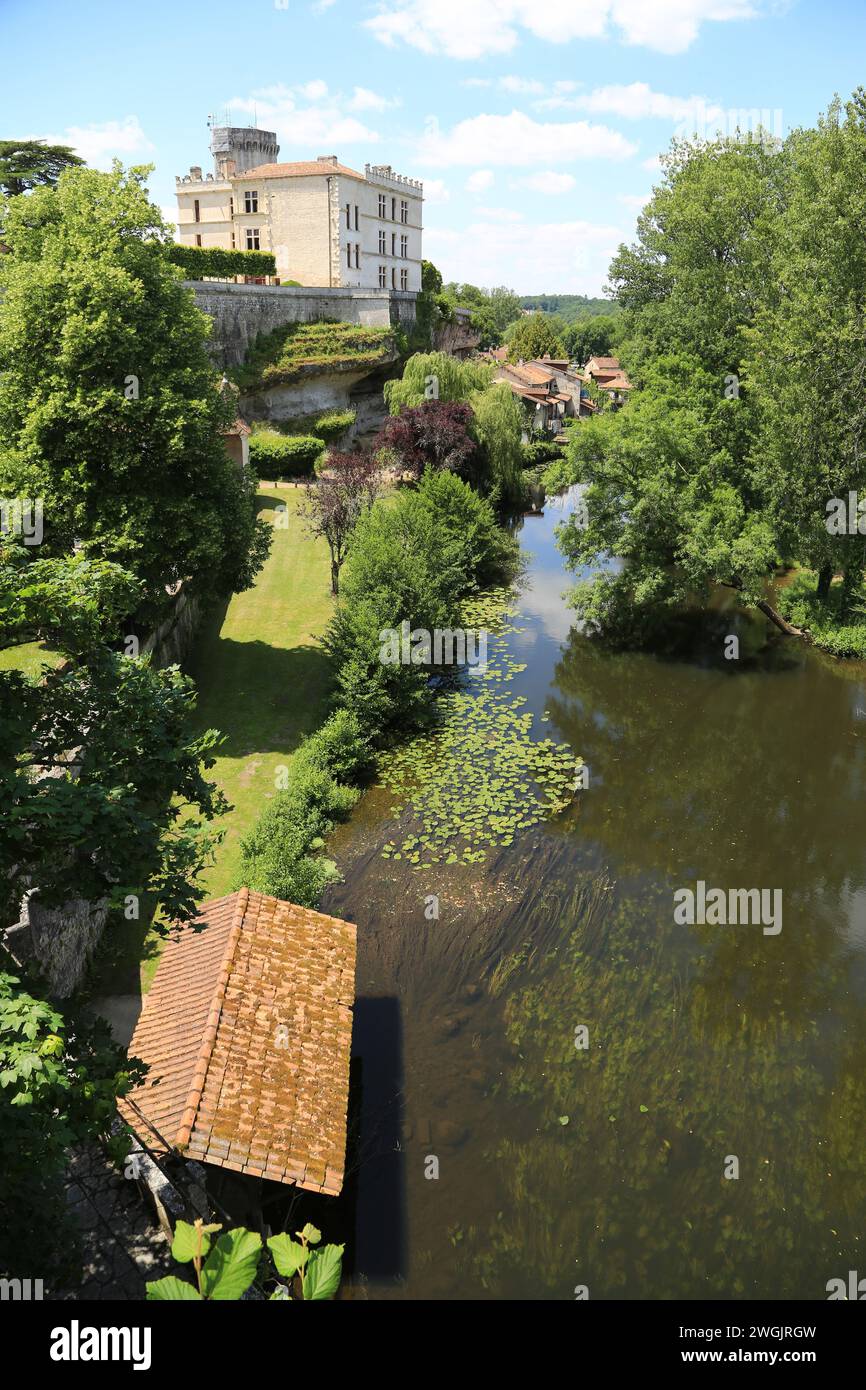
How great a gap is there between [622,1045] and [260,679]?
14.0 meters

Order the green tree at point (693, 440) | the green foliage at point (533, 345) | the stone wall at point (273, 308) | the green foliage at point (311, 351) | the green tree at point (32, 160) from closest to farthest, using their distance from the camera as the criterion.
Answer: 1. the green tree at point (693, 440)
2. the green tree at point (32, 160)
3. the stone wall at point (273, 308)
4. the green foliage at point (311, 351)
5. the green foliage at point (533, 345)

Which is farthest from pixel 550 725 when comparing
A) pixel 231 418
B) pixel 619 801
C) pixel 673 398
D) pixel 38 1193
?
pixel 38 1193

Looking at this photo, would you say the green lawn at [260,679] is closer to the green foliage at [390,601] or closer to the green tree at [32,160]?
the green foliage at [390,601]

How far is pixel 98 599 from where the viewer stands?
365 inches

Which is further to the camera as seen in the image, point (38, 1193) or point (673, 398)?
point (673, 398)

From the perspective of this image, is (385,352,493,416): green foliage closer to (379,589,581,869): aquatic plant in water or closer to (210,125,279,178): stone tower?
(379,589,581,869): aquatic plant in water

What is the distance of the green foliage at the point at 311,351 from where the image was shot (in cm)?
4659

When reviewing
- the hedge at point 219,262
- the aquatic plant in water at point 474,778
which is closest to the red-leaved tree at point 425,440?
the aquatic plant in water at point 474,778

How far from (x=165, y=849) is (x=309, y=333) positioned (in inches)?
1845

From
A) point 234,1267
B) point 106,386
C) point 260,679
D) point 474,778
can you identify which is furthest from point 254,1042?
point 106,386

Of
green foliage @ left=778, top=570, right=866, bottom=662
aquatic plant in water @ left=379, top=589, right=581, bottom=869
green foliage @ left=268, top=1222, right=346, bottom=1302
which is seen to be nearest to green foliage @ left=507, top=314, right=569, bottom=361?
green foliage @ left=778, top=570, right=866, bottom=662

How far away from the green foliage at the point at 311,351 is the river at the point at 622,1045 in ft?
108

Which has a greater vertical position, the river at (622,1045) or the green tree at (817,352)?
the green tree at (817,352)
